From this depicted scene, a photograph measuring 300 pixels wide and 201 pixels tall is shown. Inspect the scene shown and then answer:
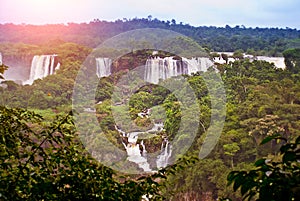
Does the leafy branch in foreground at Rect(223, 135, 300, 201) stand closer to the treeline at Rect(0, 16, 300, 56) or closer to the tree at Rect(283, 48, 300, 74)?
the tree at Rect(283, 48, 300, 74)

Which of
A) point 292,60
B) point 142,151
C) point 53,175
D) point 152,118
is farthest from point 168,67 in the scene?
point 53,175

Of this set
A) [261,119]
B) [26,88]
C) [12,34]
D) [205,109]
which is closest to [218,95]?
[205,109]

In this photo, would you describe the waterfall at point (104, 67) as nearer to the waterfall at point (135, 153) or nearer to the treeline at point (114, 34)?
the treeline at point (114, 34)

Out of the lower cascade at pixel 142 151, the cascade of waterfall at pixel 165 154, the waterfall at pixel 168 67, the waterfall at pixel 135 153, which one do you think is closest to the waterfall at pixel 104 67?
the waterfall at pixel 168 67

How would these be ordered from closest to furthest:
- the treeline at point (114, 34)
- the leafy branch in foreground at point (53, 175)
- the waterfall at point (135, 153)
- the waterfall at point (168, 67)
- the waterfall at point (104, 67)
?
the leafy branch in foreground at point (53, 175) → the waterfall at point (135, 153) → the waterfall at point (168, 67) → the waterfall at point (104, 67) → the treeline at point (114, 34)

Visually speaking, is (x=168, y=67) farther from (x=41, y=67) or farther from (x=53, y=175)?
(x=53, y=175)

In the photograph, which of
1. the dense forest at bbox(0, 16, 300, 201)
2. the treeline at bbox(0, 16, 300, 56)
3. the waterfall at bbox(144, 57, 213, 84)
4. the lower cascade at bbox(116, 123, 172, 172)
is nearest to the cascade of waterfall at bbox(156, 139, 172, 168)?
the lower cascade at bbox(116, 123, 172, 172)

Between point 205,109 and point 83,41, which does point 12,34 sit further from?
point 205,109
